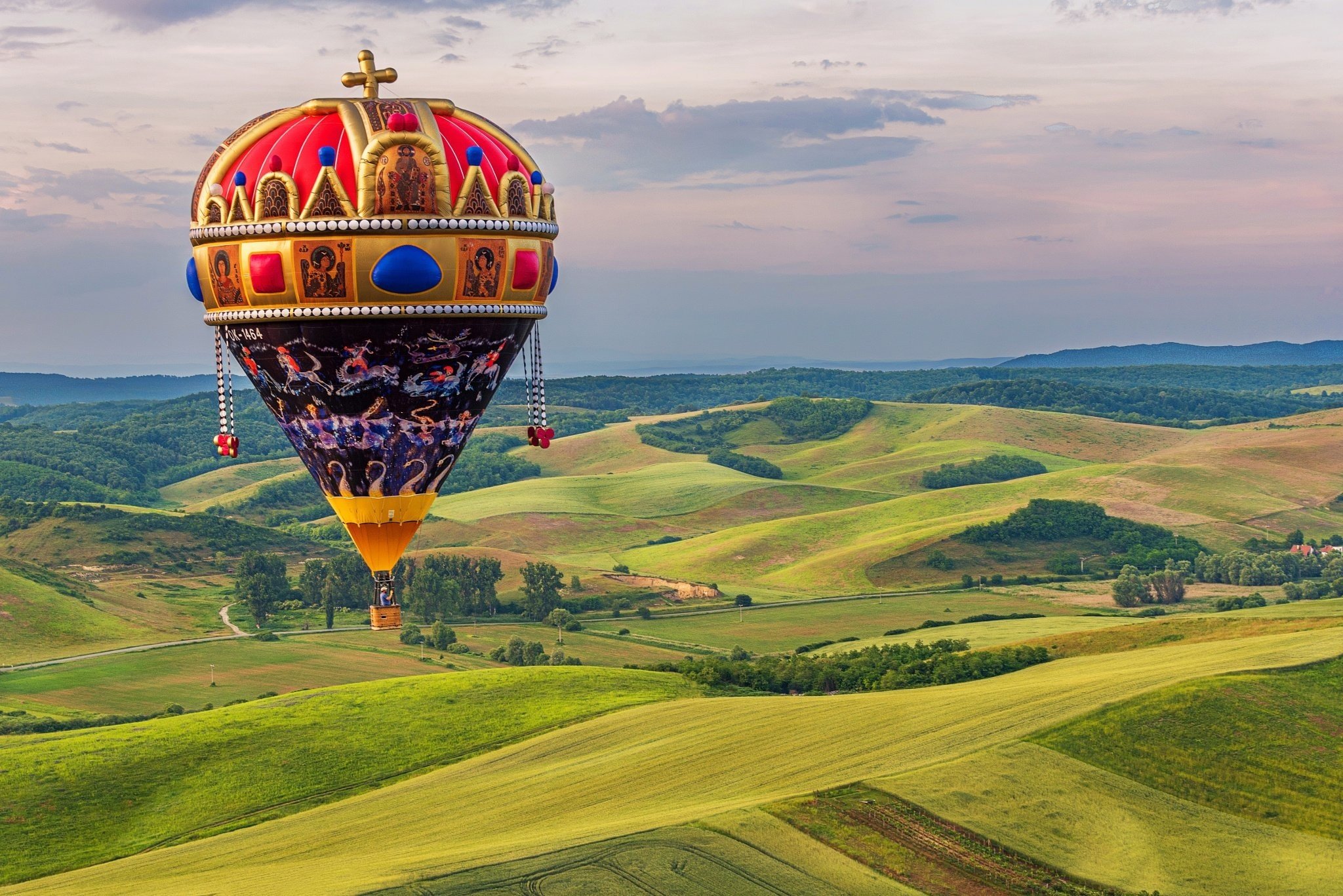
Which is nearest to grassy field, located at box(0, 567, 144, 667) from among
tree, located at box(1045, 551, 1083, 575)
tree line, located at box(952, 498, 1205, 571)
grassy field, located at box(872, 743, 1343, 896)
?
grassy field, located at box(872, 743, 1343, 896)

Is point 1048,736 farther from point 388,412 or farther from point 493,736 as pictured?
point 388,412

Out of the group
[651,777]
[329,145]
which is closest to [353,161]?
[329,145]

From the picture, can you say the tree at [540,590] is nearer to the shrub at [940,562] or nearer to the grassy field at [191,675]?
the grassy field at [191,675]

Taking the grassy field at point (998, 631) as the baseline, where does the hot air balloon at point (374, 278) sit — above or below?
above

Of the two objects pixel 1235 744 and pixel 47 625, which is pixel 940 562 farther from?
pixel 1235 744

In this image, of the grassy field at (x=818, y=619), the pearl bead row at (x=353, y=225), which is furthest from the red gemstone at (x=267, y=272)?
the grassy field at (x=818, y=619)
